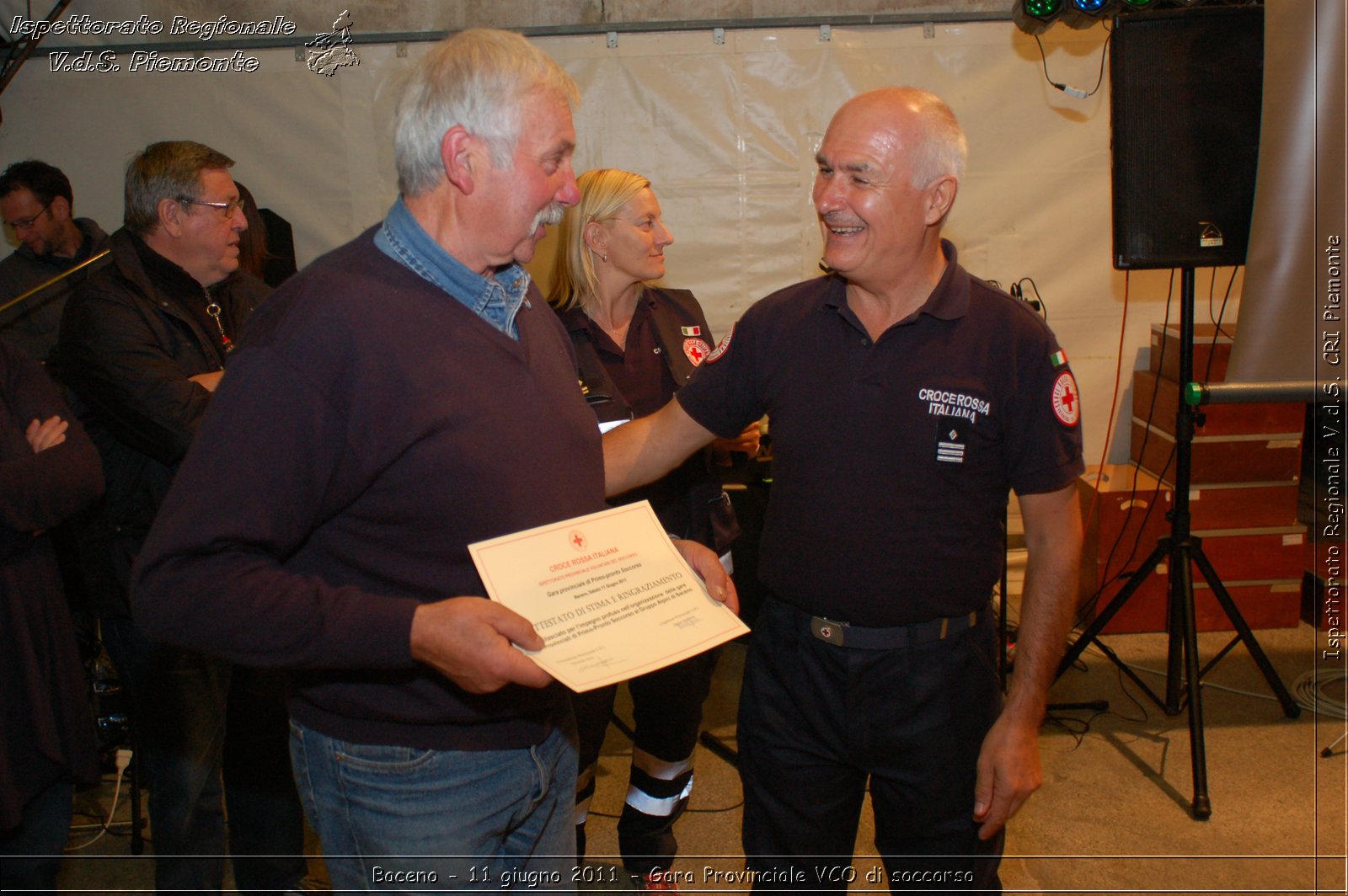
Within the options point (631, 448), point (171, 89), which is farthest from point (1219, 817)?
point (171, 89)

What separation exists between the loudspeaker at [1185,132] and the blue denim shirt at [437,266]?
240 cm

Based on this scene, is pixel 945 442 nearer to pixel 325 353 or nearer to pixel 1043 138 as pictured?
pixel 325 353

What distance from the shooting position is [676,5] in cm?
462

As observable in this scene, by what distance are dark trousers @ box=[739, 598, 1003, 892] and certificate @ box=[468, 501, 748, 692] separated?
47cm

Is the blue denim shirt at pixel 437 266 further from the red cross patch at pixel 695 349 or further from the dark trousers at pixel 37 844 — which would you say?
the dark trousers at pixel 37 844

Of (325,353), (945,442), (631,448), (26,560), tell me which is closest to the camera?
(325,353)

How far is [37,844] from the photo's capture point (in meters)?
2.29

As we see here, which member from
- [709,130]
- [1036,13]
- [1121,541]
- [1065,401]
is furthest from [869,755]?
[709,130]

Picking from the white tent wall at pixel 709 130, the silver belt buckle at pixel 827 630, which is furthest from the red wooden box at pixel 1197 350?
the silver belt buckle at pixel 827 630

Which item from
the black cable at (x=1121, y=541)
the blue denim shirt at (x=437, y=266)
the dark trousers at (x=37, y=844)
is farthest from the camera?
the black cable at (x=1121, y=541)

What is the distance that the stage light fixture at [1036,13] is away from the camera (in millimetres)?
3262

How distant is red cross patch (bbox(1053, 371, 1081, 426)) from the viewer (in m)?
1.76

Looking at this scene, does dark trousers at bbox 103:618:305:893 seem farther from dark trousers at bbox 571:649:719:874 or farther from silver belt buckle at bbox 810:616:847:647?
silver belt buckle at bbox 810:616:847:647

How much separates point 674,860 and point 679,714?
500mm
